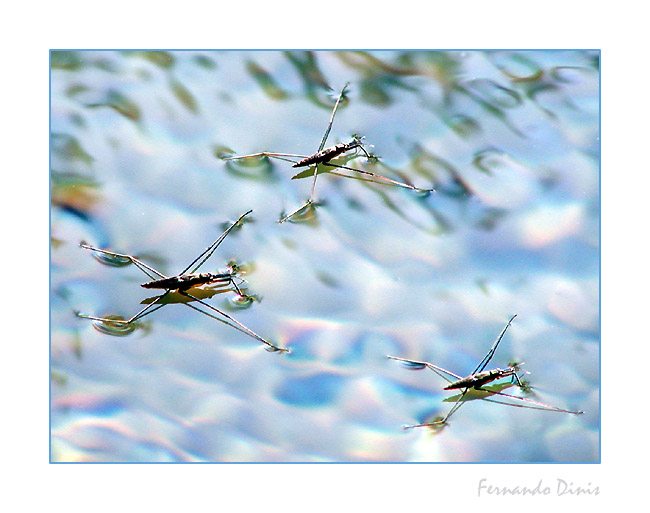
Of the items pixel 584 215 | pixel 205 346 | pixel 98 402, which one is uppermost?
pixel 584 215

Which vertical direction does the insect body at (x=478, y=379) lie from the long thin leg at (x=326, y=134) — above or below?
below

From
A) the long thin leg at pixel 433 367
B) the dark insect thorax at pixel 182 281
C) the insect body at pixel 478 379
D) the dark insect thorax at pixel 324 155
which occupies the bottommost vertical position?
the insect body at pixel 478 379

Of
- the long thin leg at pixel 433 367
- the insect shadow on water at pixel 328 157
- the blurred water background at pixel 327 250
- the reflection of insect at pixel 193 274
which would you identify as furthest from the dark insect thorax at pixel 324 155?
the long thin leg at pixel 433 367

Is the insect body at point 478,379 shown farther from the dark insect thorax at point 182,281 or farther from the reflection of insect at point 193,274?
the dark insect thorax at point 182,281

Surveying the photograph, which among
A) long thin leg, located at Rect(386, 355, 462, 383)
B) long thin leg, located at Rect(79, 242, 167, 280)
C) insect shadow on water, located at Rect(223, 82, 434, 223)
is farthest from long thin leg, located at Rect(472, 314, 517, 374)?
long thin leg, located at Rect(79, 242, 167, 280)

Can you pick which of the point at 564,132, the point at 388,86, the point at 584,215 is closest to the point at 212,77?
the point at 388,86

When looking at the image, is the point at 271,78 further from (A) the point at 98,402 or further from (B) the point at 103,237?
(A) the point at 98,402

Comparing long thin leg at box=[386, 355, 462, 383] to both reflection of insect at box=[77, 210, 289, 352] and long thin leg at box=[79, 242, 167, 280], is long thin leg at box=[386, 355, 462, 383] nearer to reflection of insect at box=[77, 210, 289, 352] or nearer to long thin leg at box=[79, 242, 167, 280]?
reflection of insect at box=[77, 210, 289, 352]

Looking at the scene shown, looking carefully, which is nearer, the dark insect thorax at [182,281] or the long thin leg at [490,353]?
the dark insect thorax at [182,281]
